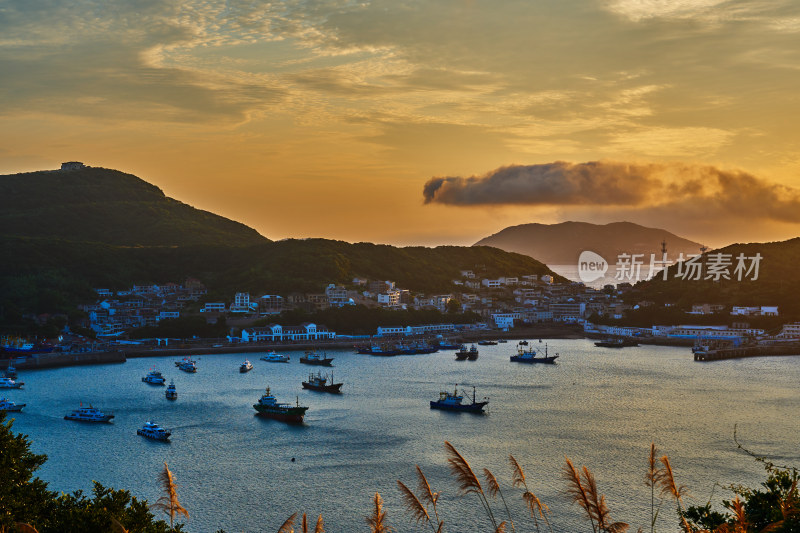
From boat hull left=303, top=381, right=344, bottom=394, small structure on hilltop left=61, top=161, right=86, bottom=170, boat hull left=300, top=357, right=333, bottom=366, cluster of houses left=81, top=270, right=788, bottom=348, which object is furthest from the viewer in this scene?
small structure on hilltop left=61, top=161, right=86, bottom=170

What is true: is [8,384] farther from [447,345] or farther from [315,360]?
[447,345]

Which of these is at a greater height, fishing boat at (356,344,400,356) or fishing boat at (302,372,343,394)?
fishing boat at (356,344,400,356)

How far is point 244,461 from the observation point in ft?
74.1

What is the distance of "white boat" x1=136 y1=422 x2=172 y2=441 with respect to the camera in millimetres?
25297

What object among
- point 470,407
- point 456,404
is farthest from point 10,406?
point 470,407

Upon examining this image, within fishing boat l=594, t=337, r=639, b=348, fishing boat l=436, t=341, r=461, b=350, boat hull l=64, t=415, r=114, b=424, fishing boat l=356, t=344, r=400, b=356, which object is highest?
fishing boat l=594, t=337, r=639, b=348

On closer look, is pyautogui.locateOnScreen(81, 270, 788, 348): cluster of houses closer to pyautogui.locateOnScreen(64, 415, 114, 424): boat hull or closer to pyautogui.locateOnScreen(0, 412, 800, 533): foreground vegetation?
pyautogui.locateOnScreen(64, 415, 114, 424): boat hull

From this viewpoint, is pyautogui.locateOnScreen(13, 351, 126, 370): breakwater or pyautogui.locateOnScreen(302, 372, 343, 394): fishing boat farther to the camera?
pyautogui.locateOnScreen(13, 351, 126, 370): breakwater

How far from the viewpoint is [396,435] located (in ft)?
84.4

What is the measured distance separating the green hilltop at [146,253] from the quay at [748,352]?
3471cm

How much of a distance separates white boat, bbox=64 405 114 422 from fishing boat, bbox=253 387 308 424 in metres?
5.39

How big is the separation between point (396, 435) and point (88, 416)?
457 inches

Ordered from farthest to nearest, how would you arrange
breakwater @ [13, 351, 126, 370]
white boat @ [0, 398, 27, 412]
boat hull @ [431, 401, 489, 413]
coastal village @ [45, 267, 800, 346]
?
coastal village @ [45, 267, 800, 346] → breakwater @ [13, 351, 126, 370] → white boat @ [0, 398, 27, 412] → boat hull @ [431, 401, 489, 413]

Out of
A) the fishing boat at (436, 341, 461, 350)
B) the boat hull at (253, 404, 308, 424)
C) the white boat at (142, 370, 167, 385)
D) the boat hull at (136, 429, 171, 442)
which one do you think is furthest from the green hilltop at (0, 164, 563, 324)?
the boat hull at (136, 429, 171, 442)
